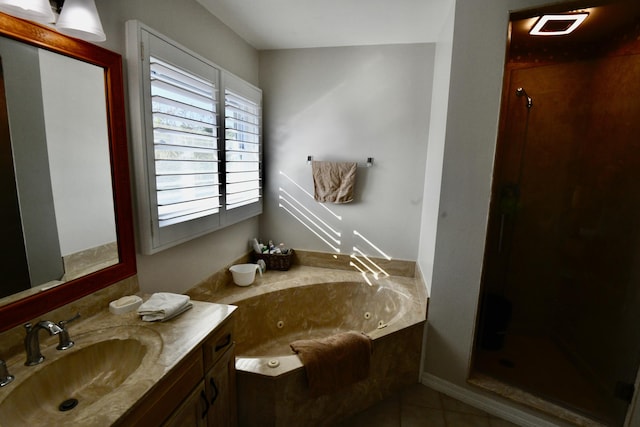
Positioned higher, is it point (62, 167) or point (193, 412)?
point (62, 167)

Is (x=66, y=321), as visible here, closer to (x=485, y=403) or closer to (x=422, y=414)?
(x=422, y=414)

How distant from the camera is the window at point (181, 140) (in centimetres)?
150

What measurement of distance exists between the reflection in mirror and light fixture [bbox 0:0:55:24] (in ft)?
Answer: 0.40

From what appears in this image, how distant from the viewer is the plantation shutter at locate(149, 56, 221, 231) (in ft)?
5.24

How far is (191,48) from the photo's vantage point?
75.2 inches

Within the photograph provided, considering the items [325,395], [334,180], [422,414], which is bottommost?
[422,414]

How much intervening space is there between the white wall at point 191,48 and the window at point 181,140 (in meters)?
0.10

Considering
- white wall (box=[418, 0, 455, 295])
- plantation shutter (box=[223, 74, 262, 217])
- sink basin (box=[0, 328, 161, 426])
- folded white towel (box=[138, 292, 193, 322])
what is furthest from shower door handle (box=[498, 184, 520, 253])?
sink basin (box=[0, 328, 161, 426])

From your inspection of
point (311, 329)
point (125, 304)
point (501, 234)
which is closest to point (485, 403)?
point (501, 234)

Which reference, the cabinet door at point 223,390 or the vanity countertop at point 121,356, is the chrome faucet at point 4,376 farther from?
the cabinet door at point 223,390

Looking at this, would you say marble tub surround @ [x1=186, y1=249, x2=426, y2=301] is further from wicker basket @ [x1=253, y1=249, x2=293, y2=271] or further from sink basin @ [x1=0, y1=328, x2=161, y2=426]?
sink basin @ [x1=0, y1=328, x2=161, y2=426]

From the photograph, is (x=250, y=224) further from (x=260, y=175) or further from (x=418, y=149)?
(x=418, y=149)

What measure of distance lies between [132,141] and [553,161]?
2977mm

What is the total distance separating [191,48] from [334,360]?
2.13m
